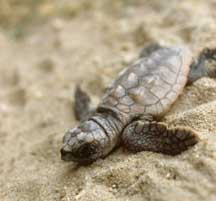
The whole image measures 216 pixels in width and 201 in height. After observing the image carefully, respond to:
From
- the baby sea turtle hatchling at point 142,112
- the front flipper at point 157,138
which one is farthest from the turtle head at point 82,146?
the front flipper at point 157,138

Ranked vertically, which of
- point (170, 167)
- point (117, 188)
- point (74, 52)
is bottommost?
point (74, 52)

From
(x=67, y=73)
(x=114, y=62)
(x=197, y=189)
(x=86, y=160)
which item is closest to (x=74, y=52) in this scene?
(x=67, y=73)

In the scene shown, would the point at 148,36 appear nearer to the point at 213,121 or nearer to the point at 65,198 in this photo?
the point at 213,121

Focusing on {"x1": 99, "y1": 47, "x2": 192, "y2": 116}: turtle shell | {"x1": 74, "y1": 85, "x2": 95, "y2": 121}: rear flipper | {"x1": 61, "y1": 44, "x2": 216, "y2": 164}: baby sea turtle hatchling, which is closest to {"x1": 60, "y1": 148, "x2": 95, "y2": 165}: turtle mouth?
{"x1": 61, "y1": 44, "x2": 216, "y2": 164}: baby sea turtle hatchling

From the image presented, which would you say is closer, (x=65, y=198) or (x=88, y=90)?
(x=65, y=198)

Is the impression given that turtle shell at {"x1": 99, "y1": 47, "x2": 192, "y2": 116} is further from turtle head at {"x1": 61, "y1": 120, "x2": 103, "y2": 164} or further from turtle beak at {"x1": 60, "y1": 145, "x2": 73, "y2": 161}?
turtle beak at {"x1": 60, "y1": 145, "x2": 73, "y2": 161}
